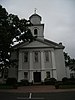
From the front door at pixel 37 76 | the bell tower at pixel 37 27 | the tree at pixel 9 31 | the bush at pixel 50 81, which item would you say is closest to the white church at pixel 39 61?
the front door at pixel 37 76

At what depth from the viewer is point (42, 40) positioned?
93.9 ft

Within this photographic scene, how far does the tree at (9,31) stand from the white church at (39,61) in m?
4.09

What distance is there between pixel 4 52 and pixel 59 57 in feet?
38.4

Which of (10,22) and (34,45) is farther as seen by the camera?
(34,45)

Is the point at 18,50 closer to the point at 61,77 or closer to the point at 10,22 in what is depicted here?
the point at 10,22

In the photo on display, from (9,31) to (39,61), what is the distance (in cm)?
866

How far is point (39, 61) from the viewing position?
87.6ft

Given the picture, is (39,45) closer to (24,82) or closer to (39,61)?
(39,61)

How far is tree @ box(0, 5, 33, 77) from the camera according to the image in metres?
20.2

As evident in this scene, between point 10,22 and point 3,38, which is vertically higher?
point 10,22

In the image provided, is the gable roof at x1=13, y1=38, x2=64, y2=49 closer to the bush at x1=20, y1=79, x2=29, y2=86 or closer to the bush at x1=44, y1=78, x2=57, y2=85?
the bush at x1=44, y1=78, x2=57, y2=85

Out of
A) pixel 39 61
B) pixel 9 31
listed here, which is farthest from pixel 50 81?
pixel 9 31

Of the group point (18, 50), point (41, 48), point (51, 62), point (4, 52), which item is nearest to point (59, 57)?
point (51, 62)

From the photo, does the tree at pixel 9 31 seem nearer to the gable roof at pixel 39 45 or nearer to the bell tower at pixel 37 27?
the gable roof at pixel 39 45
